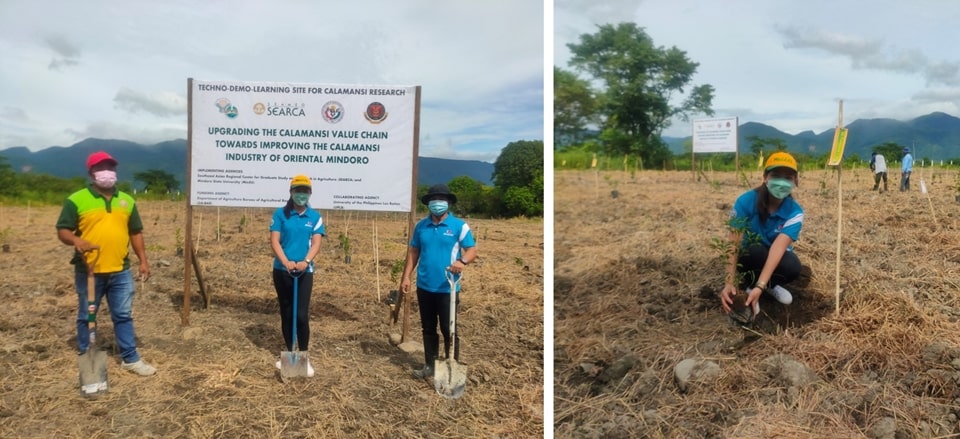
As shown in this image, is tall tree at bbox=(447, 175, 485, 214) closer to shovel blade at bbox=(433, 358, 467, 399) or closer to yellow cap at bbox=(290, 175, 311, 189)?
yellow cap at bbox=(290, 175, 311, 189)

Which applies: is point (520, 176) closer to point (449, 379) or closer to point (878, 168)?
point (449, 379)

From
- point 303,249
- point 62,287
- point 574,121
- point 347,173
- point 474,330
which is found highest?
point 574,121

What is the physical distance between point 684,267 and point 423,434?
1.71 metres

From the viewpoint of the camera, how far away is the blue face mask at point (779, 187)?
235 cm

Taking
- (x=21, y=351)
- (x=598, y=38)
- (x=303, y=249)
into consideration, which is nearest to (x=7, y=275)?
(x=21, y=351)

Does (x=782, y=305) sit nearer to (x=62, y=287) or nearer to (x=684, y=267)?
A: (x=684, y=267)

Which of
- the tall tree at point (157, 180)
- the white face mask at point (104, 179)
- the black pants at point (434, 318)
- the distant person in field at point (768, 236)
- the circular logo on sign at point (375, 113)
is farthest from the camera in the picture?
the tall tree at point (157, 180)

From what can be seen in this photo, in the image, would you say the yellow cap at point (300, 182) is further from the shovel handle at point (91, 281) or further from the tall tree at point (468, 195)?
the tall tree at point (468, 195)

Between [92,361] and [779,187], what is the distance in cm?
293

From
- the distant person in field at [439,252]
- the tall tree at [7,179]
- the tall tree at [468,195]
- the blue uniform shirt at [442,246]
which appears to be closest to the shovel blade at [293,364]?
the distant person in field at [439,252]

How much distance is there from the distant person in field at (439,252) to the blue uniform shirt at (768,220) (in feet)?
3.92

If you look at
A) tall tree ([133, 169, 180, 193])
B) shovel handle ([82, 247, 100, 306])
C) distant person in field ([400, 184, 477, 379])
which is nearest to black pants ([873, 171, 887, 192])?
distant person in field ([400, 184, 477, 379])

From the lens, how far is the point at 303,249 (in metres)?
2.57

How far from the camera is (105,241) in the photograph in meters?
2.29
